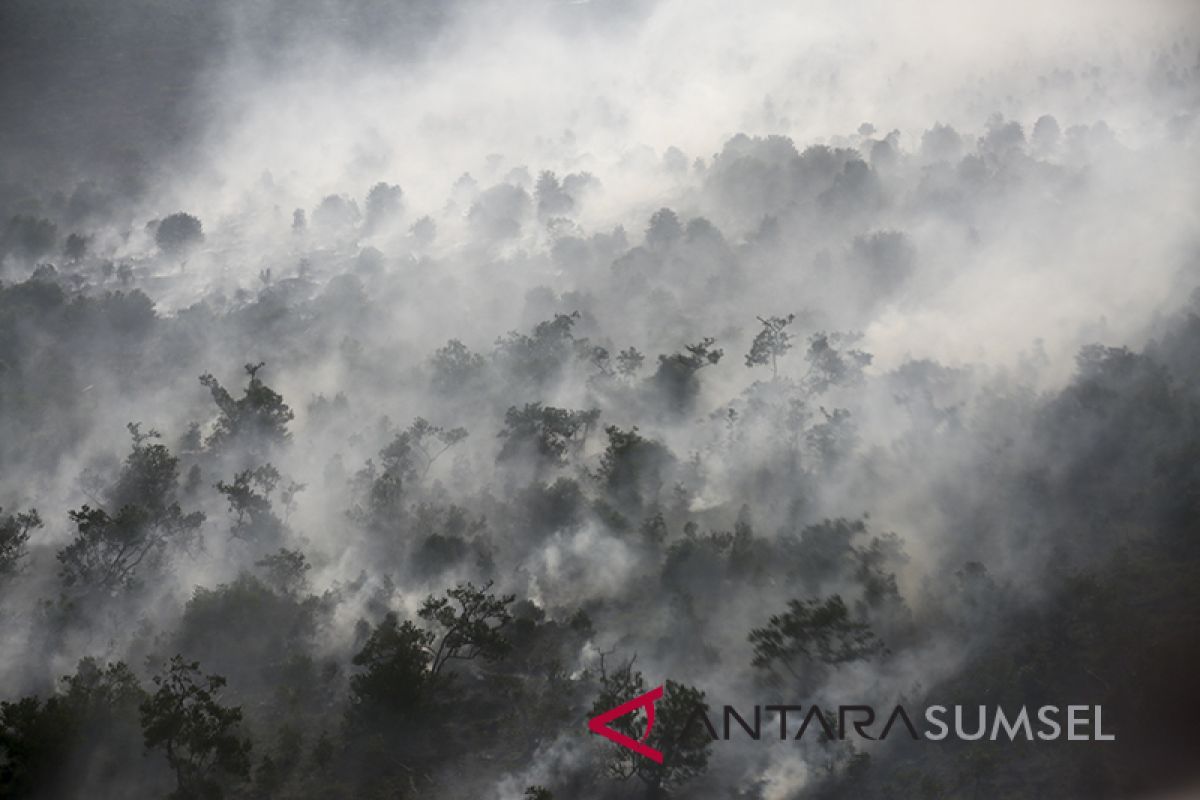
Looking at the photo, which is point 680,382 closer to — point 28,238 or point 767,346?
point 767,346

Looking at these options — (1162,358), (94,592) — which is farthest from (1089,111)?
(94,592)

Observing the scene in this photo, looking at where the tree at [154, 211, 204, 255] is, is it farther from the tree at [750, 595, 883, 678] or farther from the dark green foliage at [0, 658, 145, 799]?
the tree at [750, 595, 883, 678]

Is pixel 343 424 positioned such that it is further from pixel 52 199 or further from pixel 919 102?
pixel 919 102

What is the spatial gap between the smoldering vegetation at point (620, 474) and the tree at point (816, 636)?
0.27m

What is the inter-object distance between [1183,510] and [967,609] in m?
18.8

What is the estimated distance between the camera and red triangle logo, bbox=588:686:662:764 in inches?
1695

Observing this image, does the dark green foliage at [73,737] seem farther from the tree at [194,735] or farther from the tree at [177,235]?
the tree at [177,235]

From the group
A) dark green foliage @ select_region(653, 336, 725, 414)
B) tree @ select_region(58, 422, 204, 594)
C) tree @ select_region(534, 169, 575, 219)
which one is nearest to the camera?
tree @ select_region(58, 422, 204, 594)

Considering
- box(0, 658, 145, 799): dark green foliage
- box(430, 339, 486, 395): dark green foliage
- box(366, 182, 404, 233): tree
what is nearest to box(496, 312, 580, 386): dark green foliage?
box(430, 339, 486, 395): dark green foliage

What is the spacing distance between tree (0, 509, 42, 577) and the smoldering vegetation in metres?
0.61

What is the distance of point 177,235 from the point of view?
414ft

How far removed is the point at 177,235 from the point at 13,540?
80.9m

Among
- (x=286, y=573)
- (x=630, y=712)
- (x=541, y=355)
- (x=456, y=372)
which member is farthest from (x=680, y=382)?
(x=286, y=573)

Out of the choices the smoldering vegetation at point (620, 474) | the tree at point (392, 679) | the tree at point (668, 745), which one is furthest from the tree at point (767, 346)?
the tree at point (392, 679)
